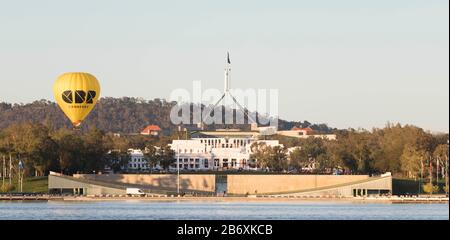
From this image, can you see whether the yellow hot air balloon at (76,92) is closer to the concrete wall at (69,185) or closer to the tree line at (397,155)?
the concrete wall at (69,185)

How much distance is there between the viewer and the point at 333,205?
443 feet

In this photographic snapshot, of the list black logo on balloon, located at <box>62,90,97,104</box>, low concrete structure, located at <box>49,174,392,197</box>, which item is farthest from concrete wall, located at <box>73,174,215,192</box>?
black logo on balloon, located at <box>62,90,97,104</box>

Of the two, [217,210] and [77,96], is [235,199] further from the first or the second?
[217,210]

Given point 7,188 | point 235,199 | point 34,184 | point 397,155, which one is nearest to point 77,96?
point 7,188

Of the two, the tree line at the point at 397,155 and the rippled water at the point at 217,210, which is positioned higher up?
the tree line at the point at 397,155

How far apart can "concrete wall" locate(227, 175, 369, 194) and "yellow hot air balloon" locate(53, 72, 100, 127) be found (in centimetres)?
2201

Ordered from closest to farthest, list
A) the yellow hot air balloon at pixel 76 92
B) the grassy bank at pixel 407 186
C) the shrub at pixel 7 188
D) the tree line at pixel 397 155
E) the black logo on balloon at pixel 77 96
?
the yellow hot air balloon at pixel 76 92 → the black logo on balloon at pixel 77 96 → the shrub at pixel 7 188 → the grassy bank at pixel 407 186 → the tree line at pixel 397 155

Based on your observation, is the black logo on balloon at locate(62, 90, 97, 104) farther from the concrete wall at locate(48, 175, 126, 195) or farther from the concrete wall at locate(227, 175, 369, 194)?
the concrete wall at locate(227, 175, 369, 194)

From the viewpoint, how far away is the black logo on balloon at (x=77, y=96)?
148625 millimetres

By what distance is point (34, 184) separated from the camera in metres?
161

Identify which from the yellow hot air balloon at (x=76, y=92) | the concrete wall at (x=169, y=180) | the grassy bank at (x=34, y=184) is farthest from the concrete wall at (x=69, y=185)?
the yellow hot air balloon at (x=76, y=92)

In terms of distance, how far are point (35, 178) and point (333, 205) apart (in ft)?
143

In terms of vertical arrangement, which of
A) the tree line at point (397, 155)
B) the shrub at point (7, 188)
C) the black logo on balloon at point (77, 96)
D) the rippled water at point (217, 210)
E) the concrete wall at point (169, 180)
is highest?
the black logo on balloon at point (77, 96)

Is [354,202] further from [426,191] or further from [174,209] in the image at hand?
[174,209]
